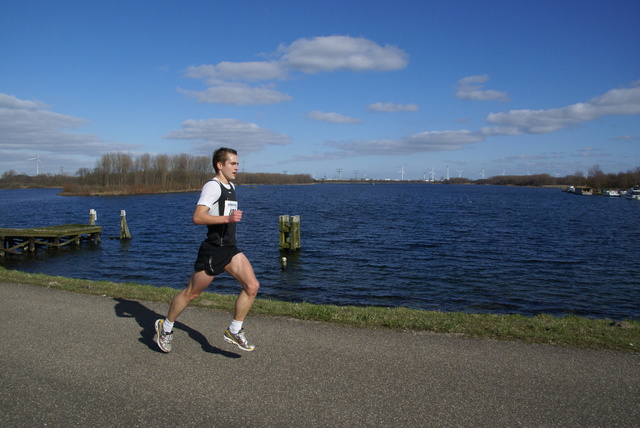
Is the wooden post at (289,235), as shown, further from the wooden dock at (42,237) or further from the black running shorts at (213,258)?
the black running shorts at (213,258)

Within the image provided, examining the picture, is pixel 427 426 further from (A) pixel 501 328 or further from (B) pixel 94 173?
(B) pixel 94 173

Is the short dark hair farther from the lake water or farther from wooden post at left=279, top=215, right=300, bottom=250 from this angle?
wooden post at left=279, top=215, right=300, bottom=250

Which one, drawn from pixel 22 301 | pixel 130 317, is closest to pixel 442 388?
pixel 130 317

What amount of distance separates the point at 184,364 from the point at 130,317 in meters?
2.35

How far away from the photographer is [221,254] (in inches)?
209

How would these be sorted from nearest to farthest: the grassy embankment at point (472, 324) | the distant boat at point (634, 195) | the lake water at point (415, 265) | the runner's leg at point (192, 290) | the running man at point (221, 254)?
the running man at point (221, 254) < the runner's leg at point (192, 290) < the grassy embankment at point (472, 324) < the lake water at point (415, 265) < the distant boat at point (634, 195)

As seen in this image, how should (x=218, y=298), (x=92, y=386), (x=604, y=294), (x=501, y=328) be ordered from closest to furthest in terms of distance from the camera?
(x=92, y=386)
(x=501, y=328)
(x=218, y=298)
(x=604, y=294)

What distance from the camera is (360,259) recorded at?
22797 mm

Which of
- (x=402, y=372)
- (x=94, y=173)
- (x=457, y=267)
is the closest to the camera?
(x=402, y=372)

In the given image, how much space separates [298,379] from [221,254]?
1600 mm

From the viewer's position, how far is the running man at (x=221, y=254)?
5.21 m

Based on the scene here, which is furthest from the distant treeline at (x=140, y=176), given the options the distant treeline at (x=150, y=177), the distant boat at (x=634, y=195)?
the distant boat at (x=634, y=195)

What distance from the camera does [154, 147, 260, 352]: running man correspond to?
5.21m

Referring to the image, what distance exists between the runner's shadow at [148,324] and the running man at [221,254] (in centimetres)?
30
